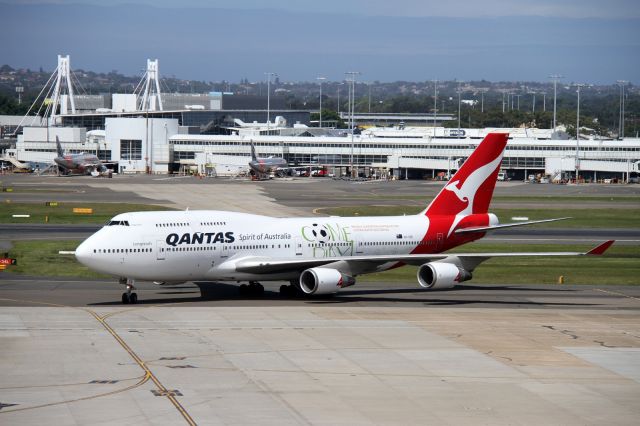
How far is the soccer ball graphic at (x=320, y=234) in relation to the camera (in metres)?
59.0

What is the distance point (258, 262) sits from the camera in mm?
56562

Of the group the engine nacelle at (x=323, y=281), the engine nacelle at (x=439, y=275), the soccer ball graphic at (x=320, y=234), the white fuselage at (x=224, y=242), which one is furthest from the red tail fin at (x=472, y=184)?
the engine nacelle at (x=323, y=281)

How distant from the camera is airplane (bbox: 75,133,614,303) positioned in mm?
53656

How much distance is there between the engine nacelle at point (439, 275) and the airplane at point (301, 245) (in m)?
0.05

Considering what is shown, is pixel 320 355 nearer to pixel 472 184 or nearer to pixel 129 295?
pixel 129 295

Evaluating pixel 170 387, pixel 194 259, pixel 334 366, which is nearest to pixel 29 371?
pixel 170 387

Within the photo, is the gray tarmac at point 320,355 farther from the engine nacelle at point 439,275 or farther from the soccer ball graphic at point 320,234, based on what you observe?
the soccer ball graphic at point 320,234

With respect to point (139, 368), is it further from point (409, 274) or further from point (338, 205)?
point (338, 205)

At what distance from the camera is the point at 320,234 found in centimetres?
5912

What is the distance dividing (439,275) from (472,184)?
8.53 m

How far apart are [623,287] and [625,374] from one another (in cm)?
2483

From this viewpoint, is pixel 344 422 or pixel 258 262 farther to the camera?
pixel 258 262

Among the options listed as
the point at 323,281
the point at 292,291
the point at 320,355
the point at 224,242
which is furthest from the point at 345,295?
the point at 320,355

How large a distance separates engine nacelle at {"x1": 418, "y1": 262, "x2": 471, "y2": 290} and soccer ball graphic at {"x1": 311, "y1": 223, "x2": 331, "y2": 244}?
18.0 ft
